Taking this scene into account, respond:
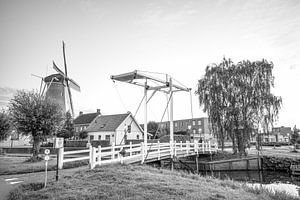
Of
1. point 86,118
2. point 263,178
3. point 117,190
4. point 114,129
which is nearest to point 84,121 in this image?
point 86,118

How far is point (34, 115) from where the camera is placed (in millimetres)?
18000

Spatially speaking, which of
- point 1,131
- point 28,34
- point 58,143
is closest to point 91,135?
point 1,131

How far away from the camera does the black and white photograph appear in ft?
27.6

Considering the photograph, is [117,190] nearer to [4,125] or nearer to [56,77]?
[4,125]

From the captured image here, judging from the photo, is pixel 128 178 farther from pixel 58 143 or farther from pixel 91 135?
pixel 91 135

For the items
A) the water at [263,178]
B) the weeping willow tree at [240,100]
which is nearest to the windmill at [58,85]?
the weeping willow tree at [240,100]

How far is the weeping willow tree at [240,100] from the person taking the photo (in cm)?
2284

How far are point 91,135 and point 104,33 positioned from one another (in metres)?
28.9

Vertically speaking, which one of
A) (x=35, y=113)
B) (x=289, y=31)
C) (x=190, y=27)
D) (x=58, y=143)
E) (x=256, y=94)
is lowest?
(x=58, y=143)

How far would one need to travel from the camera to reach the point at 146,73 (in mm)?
14016

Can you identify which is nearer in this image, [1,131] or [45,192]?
[45,192]

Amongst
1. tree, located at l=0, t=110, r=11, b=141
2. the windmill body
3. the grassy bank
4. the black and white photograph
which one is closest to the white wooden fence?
the black and white photograph

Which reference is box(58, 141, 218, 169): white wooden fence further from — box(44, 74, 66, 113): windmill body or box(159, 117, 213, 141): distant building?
box(159, 117, 213, 141): distant building

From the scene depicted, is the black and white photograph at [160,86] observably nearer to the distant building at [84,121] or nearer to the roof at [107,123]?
the roof at [107,123]
